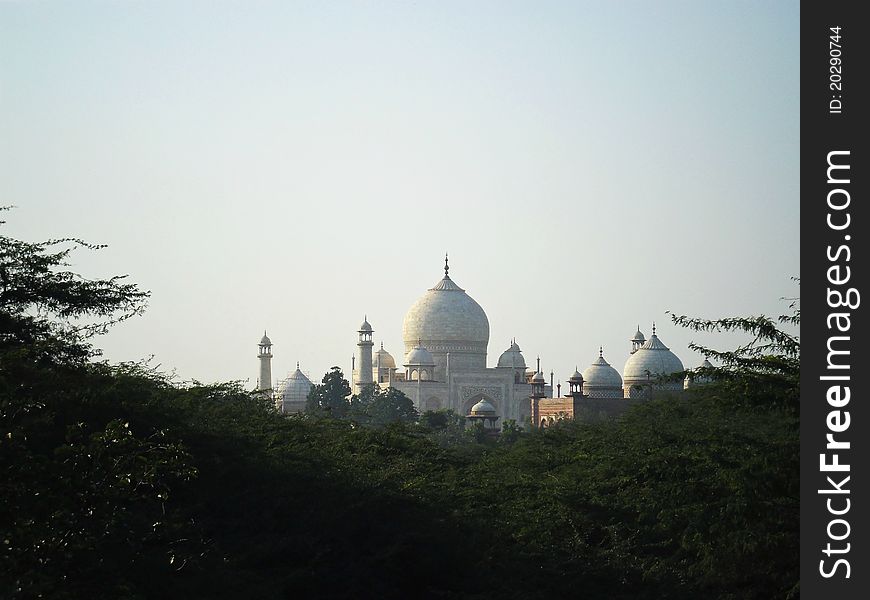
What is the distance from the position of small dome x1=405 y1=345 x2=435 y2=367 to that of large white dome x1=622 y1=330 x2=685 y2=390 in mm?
10132

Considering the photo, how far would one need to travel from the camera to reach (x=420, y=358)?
7319 centimetres

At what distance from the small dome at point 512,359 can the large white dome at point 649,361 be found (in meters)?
6.71

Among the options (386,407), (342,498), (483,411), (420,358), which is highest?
(420,358)

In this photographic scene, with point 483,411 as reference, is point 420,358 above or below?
above

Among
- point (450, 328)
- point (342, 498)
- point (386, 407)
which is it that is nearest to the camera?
point (342, 498)

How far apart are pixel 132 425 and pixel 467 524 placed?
3.67 m

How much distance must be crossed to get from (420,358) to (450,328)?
2802 millimetres

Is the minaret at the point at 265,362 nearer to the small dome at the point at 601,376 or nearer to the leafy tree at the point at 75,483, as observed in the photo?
the small dome at the point at 601,376

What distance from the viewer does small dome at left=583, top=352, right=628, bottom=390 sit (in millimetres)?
71375

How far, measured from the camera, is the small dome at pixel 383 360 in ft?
260

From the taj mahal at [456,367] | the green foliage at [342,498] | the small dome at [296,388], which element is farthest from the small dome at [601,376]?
the green foliage at [342,498]
